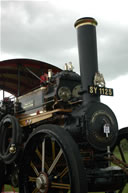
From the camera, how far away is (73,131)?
15.0 feet

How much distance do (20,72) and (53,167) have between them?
3.51 m

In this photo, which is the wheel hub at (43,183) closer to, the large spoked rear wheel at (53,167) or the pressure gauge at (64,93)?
the large spoked rear wheel at (53,167)

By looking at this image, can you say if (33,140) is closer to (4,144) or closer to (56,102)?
(56,102)

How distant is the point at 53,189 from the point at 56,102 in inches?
57.3

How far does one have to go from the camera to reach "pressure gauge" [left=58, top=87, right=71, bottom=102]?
15.7 feet

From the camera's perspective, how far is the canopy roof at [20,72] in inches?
246

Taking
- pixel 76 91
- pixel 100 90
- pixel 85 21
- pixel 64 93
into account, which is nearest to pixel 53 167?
pixel 64 93

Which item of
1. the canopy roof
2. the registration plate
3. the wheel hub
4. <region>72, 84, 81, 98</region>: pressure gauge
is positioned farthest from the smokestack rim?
the wheel hub

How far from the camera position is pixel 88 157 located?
15.0 ft

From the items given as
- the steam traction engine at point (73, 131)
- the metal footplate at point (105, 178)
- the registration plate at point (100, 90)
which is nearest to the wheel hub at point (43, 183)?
the steam traction engine at point (73, 131)

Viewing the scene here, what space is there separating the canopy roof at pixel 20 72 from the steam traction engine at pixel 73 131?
1041mm

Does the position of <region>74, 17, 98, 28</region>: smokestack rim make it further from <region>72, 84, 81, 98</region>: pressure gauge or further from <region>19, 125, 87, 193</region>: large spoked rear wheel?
<region>19, 125, 87, 193</region>: large spoked rear wheel

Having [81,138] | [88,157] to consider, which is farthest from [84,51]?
[88,157]

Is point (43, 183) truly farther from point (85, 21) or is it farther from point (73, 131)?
point (85, 21)
